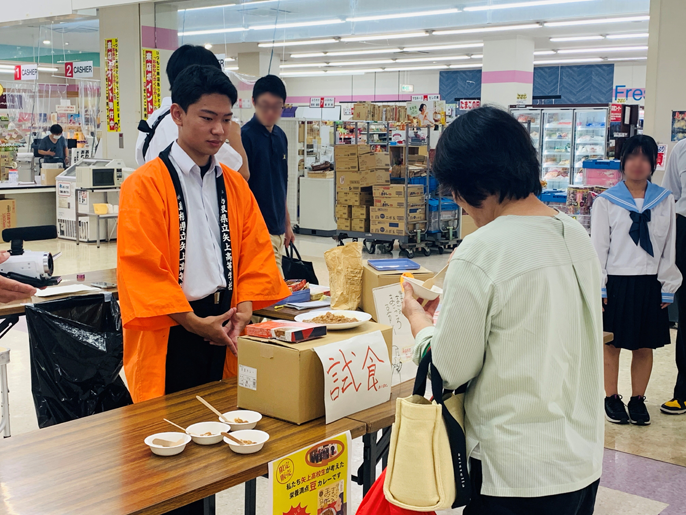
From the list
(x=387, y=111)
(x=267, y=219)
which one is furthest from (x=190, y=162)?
(x=387, y=111)

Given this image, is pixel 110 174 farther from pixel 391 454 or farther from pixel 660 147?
pixel 391 454

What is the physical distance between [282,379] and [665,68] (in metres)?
5.11

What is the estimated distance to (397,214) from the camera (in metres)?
9.52

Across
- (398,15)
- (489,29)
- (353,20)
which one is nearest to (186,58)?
(353,20)

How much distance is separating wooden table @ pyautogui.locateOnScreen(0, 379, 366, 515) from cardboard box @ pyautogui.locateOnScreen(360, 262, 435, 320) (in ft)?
2.82

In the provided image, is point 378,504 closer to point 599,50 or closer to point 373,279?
point 373,279

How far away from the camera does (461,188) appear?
4.50 ft

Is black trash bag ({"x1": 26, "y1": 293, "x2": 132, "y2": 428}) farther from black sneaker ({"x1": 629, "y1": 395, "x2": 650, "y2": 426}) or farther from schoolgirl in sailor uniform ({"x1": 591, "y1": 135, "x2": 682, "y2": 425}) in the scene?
black sneaker ({"x1": 629, "y1": 395, "x2": 650, "y2": 426})

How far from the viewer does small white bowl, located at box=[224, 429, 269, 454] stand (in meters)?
1.70

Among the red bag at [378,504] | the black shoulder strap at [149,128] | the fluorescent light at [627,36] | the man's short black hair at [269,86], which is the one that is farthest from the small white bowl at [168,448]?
the fluorescent light at [627,36]

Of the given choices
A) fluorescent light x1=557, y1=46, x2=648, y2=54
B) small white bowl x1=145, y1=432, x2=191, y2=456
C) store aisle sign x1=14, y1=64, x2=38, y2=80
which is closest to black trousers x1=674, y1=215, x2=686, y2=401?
small white bowl x1=145, y1=432, x2=191, y2=456

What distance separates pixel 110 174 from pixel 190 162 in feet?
27.1

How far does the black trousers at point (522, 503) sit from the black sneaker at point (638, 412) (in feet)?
9.40

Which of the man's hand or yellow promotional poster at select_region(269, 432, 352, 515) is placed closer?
yellow promotional poster at select_region(269, 432, 352, 515)
